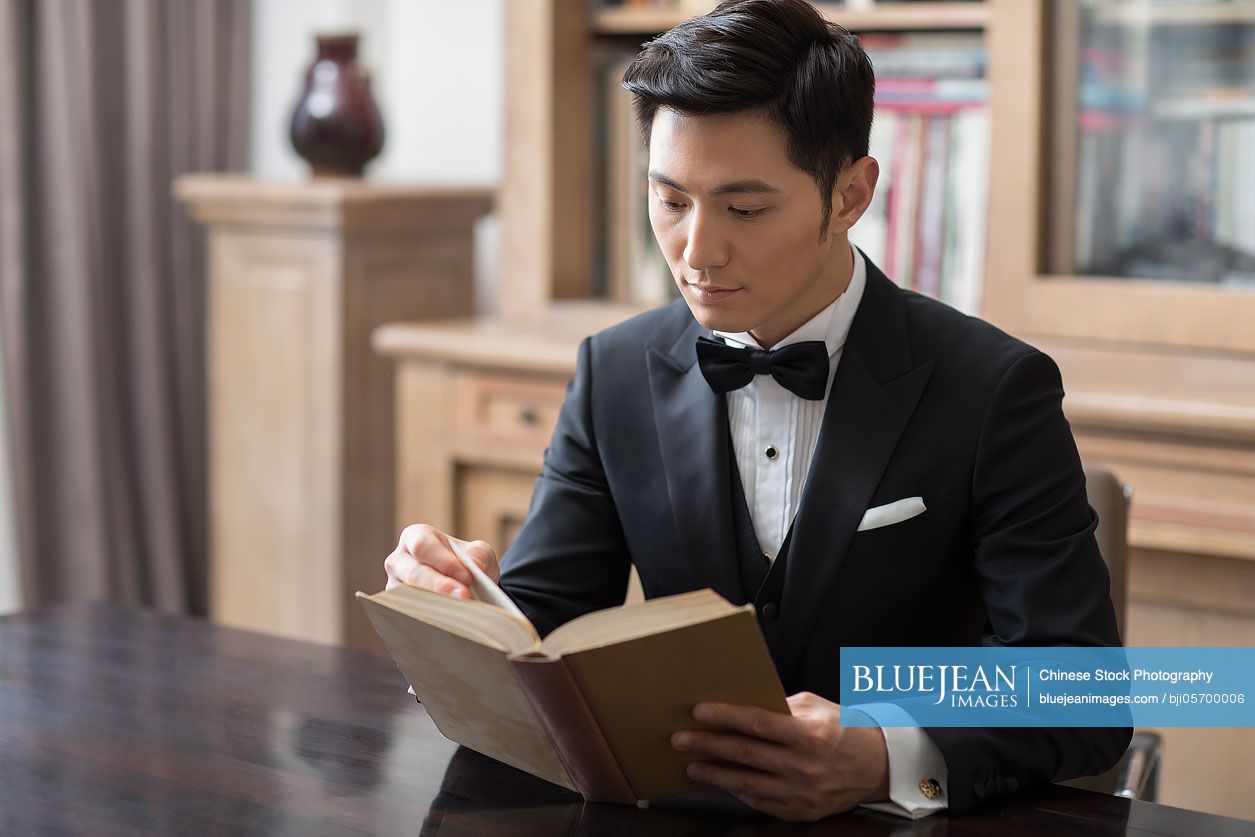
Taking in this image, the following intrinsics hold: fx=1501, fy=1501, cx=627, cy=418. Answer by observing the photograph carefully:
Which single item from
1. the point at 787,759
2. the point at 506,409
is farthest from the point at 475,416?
the point at 787,759

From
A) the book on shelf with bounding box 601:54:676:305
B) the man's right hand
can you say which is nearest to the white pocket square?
the man's right hand

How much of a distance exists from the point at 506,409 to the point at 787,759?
1.62 metres

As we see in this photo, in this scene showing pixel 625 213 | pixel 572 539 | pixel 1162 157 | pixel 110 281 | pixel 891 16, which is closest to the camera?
pixel 572 539

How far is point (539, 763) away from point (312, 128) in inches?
83.1

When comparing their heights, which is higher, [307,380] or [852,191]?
[852,191]

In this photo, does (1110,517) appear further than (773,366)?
Yes

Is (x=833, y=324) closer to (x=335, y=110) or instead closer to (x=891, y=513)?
(x=891, y=513)

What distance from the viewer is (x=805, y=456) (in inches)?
58.7

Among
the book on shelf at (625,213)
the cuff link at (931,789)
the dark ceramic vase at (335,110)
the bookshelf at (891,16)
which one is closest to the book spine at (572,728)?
the cuff link at (931,789)

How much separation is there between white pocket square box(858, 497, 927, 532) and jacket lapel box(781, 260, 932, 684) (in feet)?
0.04

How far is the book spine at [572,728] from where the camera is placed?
107cm

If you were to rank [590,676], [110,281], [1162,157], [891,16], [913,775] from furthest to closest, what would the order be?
[110,281]
[891,16]
[1162,157]
[913,775]
[590,676]

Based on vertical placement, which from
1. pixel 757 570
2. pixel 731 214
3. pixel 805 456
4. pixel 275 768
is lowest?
pixel 275 768

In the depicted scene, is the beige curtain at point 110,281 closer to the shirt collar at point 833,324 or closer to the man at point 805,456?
the man at point 805,456
